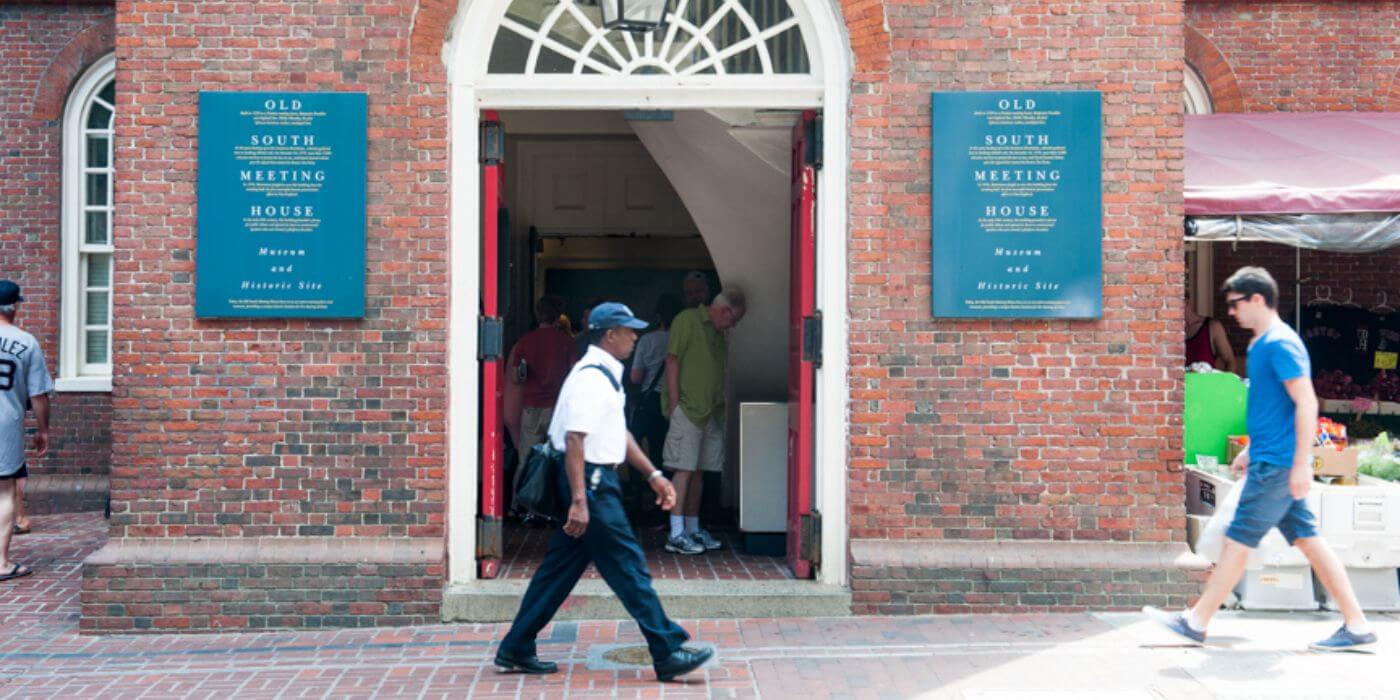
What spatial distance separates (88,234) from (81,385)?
4.59 feet

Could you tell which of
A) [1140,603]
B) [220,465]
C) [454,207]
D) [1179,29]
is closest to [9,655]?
[220,465]

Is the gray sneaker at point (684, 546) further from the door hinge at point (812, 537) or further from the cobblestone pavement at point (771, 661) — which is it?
the cobblestone pavement at point (771, 661)

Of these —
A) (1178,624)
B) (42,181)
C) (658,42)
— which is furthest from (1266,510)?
(42,181)

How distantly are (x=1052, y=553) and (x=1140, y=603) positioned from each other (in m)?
0.55

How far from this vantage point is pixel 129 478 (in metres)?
6.70

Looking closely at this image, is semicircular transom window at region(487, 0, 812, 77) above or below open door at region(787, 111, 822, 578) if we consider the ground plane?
above

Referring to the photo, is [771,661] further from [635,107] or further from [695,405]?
[635,107]

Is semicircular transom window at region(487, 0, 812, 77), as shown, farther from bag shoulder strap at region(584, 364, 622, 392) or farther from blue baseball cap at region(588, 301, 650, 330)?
bag shoulder strap at region(584, 364, 622, 392)

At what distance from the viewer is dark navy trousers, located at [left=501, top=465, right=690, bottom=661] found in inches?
215

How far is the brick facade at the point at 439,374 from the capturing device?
6684 mm

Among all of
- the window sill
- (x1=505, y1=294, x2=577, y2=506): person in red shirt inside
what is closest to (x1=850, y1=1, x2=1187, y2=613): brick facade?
(x1=505, y1=294, x2=577, y2=506): person in red shirt inside

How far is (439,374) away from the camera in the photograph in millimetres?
6730

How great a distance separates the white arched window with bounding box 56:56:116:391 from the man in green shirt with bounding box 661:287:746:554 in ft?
19.0

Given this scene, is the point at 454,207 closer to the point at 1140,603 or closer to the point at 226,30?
the point at 226,30
